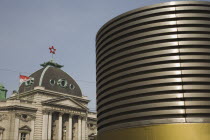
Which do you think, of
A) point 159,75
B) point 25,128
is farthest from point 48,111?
point 159,75

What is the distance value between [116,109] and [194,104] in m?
11.3

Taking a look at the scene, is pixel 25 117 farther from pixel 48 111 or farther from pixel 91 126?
pixel 91 126

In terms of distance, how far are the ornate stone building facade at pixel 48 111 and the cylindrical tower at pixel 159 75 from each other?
43.0m

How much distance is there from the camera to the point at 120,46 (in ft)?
151

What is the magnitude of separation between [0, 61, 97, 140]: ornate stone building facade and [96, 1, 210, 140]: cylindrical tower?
43040 millimetres

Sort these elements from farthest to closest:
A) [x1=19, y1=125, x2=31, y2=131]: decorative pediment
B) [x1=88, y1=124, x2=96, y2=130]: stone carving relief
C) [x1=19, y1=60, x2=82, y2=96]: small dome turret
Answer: [x1=88, y1=124, x2=96, y2=130]: stone carving relief → [x1=19, y1=60, x2=82, y2=96]: small dome turret → [x1=19, y1=125, x2=31, y2=131]: decorative pediment

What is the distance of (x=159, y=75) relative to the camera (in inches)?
1629

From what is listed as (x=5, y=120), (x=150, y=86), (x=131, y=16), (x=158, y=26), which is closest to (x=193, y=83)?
(x=150, y=86)

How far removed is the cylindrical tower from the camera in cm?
3916

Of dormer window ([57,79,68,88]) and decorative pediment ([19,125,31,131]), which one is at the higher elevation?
dormer window ([57,79,68,88])

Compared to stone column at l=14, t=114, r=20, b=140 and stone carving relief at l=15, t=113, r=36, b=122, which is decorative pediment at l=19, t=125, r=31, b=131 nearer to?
stone column at l=14, t=114, r=20, b=140

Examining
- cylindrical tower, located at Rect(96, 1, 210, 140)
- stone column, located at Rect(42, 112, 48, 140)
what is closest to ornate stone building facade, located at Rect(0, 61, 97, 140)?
stone column, located at Rect(42, 112, 48, 140)

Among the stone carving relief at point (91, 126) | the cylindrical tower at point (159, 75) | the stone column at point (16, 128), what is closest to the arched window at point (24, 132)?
the stone column at point (16, 128)

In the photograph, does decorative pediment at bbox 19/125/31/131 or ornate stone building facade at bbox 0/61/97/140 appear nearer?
ornate stone building facade at bbox 0/61/97/140
